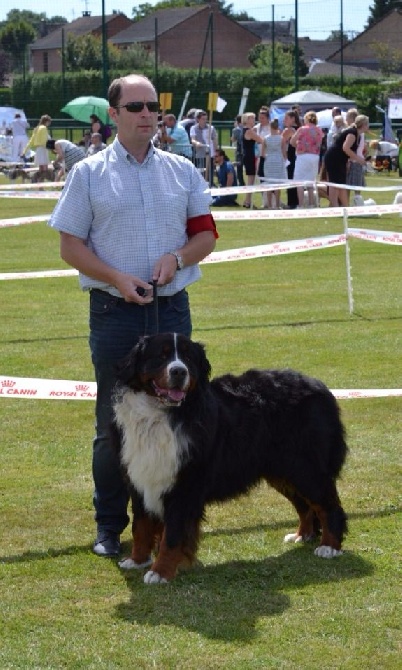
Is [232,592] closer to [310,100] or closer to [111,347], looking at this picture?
[111,347]

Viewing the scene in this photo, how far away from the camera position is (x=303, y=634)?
14.6 ft

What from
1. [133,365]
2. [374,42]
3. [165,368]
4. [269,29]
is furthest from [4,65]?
[165,368]

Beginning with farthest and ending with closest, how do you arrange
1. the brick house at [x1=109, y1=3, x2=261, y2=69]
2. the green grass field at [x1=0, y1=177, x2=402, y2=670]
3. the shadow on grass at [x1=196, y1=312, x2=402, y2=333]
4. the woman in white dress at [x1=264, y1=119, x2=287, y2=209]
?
the brick house at [x1=109, y1=3, x2=261, y2=69]
the woman in white dress at [x1=264, y1=119, x2=287, y2=209]
the shadow on grass at [x1=196, y1=312, x2=402, y2=333]
the green grass field at [x1=0, y1=177, x2=402, y2=670]

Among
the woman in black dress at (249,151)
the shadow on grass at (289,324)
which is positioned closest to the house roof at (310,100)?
the woman in black dress at (249,151)

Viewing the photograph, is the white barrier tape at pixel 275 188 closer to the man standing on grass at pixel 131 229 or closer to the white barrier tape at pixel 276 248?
the white barrier tape at pixel 276 248

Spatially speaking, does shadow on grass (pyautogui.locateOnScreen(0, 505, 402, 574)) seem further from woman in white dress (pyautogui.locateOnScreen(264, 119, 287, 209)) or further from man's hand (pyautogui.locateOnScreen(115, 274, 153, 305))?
woman in white dress (pyautogui.locateOnScreen(264, 119, 287, 209))

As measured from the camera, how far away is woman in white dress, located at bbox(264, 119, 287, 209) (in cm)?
2455

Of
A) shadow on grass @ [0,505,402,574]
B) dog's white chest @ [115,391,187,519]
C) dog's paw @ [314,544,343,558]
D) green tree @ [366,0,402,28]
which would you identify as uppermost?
green tree @ [366,0,402,28]

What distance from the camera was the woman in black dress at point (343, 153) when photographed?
21.8m

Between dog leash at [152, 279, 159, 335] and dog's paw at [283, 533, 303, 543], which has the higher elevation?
dog leash at [152, 279, 159, 335]

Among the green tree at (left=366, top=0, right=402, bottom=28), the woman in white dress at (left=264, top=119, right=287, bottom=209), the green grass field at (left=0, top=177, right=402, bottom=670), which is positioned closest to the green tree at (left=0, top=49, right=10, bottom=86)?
the woman in white dress at (left=264, top=119, right=287, bottom=209)

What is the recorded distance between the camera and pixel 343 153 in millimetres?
22250

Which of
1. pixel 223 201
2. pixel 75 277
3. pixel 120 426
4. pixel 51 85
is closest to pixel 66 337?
pixel 75 277

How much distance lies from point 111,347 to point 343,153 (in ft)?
57.6
